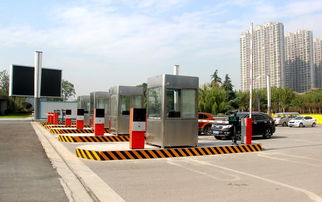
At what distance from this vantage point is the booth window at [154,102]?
448 inches

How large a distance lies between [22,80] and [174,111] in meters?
35.7

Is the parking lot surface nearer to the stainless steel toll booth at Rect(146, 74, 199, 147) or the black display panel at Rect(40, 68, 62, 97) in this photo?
the stainless steel toll booth at Rect(146, 74, 199, 147)

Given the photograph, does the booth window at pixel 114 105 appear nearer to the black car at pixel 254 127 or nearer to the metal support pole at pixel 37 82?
the black car at pixel 254 127

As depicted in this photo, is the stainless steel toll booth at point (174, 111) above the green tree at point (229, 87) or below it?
below

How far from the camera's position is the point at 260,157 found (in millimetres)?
10664

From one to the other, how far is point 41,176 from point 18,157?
133 inches

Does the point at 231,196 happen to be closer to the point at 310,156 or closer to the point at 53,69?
the point at 310,156

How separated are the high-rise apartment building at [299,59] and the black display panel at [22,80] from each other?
77800mm

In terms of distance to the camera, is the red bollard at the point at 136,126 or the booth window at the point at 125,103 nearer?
the red bollard at the point at 136,126

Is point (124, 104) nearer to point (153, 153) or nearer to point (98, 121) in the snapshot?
point (98, 121)

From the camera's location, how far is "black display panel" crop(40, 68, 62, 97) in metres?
43.6

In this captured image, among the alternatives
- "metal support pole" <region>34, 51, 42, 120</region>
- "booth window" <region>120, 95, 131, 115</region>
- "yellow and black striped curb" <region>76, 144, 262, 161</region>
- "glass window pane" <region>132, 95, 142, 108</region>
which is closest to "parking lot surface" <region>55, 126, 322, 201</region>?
"yellow and black striped curb" <region>76, 144, 262, 161</region>

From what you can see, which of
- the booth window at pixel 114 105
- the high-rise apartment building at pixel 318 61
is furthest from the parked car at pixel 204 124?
the high-rise apartment building at pixel 318 61

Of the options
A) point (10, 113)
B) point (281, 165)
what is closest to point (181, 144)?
point (281, 165)
